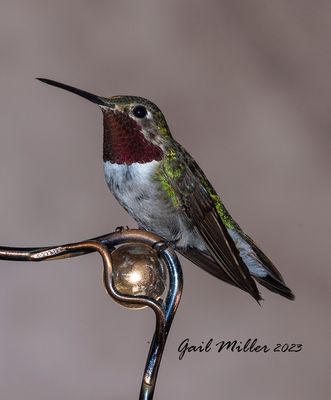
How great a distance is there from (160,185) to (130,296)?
0.48m

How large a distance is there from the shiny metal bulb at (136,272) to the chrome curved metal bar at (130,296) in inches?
0.4

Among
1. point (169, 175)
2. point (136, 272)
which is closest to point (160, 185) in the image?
point (169, 175)

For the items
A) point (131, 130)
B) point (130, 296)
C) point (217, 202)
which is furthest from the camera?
point (217, 202)

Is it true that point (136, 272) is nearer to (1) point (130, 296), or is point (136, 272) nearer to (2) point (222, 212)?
(1) point (130, 296)

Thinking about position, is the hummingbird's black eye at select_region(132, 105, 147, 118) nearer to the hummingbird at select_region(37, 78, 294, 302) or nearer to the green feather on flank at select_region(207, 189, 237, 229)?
the hummingbird at select_region(37, 78, 294, 302)

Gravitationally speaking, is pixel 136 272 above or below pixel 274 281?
below

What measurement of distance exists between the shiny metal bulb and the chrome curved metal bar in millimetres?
11

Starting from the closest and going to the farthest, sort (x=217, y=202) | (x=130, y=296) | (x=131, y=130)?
1. (x=130, y=296)
2. (x=131, y=130)
3. (x=217, y=202)

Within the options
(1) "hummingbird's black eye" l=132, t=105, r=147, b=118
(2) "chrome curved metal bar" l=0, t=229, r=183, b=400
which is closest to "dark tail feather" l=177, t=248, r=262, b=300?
(1) "hummingbird's black eye" l=132, t=105, r=147, b=118

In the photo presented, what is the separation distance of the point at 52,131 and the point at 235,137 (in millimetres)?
670

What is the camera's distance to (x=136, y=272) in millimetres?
957

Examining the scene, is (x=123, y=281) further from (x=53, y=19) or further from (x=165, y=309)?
(x=53, y=19)

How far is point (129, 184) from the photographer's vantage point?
138 cm

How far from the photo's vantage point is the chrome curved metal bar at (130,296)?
0.92 metres
